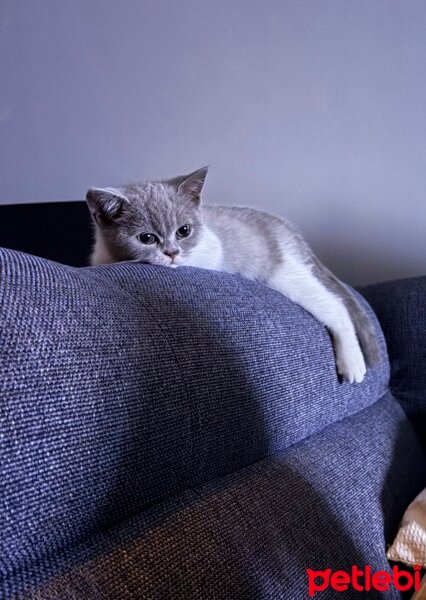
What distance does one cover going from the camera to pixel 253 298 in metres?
0.92

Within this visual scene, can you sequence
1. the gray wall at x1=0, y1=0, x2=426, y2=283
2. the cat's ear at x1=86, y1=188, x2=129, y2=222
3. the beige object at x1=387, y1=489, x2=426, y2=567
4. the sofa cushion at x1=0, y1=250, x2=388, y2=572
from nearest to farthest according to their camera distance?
the sofa cushion at x1=0, y1=250, x2=388, y2=572 → the beige object at x1=387, y1=489, x2=426, y2=567 → the cat's ear at x1=86, y1=188, x2=129, y2=222 → the gray wall at x1=0, y1=0, x2=426, y2=283

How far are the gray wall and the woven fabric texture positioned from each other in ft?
3.35

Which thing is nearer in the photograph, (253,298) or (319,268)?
(253,298)

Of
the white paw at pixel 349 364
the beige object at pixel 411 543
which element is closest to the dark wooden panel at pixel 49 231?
the white paw at pixel 349 364

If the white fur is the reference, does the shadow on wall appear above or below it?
below

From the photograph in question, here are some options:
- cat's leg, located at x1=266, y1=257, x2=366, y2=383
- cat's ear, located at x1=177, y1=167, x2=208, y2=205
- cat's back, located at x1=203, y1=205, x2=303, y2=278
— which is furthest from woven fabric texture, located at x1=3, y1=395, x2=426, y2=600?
cat's ear, located at x1=177, y1=167, x2=208, y2=205

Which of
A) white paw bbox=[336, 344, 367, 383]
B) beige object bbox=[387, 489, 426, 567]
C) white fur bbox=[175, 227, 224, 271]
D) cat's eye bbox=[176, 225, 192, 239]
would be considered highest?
cat's eye bbox=[176, 225, 192, 239]

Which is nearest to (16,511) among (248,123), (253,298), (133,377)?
(133,377)

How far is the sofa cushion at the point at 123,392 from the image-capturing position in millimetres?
435

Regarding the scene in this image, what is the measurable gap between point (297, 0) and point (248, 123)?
0.44 metres

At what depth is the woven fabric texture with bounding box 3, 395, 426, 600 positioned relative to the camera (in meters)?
0.45

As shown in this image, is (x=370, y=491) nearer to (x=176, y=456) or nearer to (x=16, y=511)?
(x=176, y=456)

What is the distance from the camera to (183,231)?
3.60 ft

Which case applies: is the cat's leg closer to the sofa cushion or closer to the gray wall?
the sofa cushion
